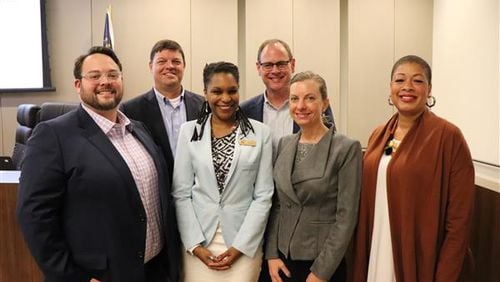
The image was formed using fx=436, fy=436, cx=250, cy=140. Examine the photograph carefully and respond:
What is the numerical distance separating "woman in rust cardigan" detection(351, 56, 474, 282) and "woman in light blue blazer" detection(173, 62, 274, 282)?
450 mm

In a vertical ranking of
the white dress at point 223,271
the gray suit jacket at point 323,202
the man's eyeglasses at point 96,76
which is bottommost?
the white dress at point 223,271

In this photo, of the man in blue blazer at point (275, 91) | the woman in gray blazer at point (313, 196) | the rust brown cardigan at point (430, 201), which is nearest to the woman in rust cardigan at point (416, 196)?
the rust brown cardigan at point (430, 201)

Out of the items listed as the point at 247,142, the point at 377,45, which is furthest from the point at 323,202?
the point at 377,45

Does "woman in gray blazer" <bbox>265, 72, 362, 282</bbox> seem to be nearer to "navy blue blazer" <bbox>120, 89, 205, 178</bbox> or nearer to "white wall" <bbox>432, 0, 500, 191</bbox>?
"navy blue blazer" <bbox>120, 89, 205, 178</bbox>

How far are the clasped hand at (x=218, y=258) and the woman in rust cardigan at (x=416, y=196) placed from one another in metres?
0.53

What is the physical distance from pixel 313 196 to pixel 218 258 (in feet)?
1.57

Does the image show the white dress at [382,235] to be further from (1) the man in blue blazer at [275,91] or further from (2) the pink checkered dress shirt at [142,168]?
(2) the pink checkered dress shirt at [142,168]

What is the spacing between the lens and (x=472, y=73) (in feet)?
14.0

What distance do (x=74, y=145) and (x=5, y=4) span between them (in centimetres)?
509

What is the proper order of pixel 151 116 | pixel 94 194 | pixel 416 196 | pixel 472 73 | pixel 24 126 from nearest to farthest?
pixel 94 194 → pixel 416 196 → pixel 151 116 → pixel 24 126 → pixel 472 73

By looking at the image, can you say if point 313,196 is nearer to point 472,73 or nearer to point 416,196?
point 416,196

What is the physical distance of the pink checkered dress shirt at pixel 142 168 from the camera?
1.76 meters

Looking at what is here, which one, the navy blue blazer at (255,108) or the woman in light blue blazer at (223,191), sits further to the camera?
the navy blue blazer at (255,108)

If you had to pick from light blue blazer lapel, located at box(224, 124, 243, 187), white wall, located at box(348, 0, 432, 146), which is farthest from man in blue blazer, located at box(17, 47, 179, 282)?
white wall, located at box(348, 0, 432, 146)
